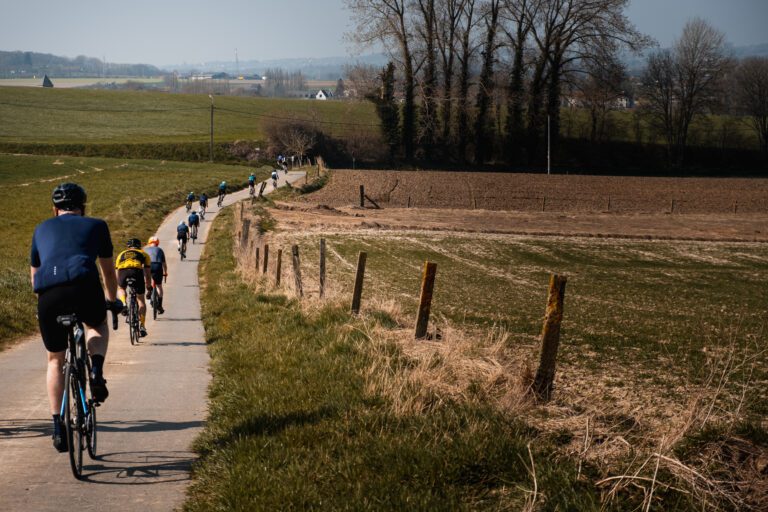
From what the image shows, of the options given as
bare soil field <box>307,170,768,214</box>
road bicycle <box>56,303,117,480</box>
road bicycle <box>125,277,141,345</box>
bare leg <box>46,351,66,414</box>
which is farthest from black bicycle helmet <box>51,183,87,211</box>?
bare soil field <box>307,170,768,214</box>

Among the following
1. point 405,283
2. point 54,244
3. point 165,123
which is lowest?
point 405,283

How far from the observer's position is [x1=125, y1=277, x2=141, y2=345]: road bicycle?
45.6ft

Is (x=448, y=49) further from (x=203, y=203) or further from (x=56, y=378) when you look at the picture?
(x=56, y=378)

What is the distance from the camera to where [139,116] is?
12331 cm

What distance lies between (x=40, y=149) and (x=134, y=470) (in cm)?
9386

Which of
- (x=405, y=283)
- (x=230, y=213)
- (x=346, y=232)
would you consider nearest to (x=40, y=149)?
(x=230, y=213)

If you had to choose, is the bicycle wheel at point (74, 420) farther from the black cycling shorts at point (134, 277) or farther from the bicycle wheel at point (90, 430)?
the black cycling shorts at point (134, 277)

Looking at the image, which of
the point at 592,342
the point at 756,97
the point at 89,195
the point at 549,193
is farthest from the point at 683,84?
the point at 592,342

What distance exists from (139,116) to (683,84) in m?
73.9

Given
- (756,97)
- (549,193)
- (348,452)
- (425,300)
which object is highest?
(756,97)

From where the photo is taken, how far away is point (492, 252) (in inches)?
1430

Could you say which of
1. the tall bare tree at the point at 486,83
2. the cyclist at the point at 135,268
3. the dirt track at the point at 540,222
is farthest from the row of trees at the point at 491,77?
the cyclist at the point at 135,268

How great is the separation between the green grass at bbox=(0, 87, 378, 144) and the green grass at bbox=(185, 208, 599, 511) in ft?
243

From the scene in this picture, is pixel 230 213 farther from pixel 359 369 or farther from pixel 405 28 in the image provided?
pixel 359 369
